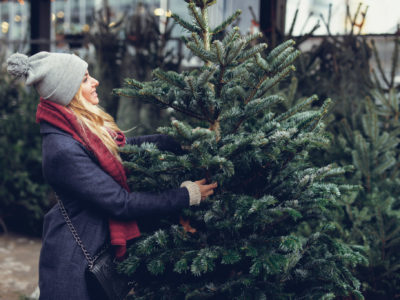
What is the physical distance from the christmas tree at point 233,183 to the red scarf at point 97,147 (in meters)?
0.07

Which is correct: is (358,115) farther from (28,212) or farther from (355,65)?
(28,212)

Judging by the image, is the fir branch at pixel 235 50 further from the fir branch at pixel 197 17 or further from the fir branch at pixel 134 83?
the fir branch at pixel 134 83

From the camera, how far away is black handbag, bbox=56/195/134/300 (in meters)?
2.10

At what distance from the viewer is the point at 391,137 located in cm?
351

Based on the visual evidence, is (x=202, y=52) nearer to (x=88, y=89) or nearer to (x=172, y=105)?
(x=172, y=105)

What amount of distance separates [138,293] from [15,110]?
438 centimetres

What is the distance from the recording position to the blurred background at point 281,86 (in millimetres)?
3840

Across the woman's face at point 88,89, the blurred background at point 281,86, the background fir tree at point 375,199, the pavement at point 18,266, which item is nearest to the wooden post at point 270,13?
the blurred background at point 281,86

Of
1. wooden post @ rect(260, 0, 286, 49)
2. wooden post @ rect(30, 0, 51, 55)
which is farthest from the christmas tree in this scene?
wooden post @ rect(30, 0, 51, 55)

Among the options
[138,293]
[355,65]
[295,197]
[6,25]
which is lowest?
[138,293]

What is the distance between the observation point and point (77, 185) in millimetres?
2008

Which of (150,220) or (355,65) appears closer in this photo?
(150,220)

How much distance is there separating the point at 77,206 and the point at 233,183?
759mm

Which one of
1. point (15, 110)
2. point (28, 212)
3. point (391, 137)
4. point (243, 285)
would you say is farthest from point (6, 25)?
point (243, 285)
